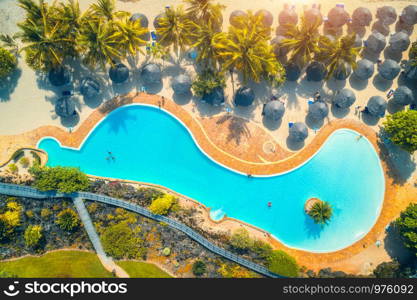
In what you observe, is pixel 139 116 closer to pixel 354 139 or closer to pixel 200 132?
pixel 200 132

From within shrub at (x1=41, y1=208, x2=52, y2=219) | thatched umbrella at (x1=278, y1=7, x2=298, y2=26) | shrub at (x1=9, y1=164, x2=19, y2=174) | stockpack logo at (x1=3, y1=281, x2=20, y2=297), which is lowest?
stockpack logo at (x1=3, y1=281, x2=20, y2=297)

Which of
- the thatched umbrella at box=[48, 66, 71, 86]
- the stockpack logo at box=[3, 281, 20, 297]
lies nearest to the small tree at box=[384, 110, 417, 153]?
the thatched umbrella at box=[48, 66, 71, 86]

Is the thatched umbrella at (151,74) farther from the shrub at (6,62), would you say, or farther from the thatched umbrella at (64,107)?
the shrub at (6,62)

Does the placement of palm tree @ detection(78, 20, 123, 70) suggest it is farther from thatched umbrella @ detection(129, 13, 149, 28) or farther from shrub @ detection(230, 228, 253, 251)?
shrub @ detection(230, 228, 253, 251)

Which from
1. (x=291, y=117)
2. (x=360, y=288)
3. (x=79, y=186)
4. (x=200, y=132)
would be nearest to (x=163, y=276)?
(x=79, y=186)

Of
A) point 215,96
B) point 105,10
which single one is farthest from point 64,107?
point 215,96

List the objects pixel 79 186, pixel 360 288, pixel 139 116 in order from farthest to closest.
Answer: pixel 139 116
pixel 79 186
pixel 360 288
